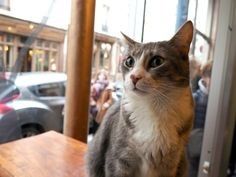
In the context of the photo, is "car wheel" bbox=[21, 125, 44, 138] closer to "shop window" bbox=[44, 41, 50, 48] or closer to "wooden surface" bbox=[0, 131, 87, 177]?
"wooden surface" bbox=[0, 131, 87, 177]

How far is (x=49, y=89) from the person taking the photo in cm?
162

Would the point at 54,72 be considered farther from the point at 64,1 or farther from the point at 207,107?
the point at 207,107

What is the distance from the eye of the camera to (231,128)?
49.8 inches

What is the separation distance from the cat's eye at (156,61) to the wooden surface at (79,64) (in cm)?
48

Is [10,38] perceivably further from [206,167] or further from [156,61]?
[206,167]

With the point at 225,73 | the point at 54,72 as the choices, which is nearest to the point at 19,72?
the point at 54,72

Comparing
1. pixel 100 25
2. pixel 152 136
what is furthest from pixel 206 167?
pixel 100 25

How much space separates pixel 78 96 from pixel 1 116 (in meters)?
0.40

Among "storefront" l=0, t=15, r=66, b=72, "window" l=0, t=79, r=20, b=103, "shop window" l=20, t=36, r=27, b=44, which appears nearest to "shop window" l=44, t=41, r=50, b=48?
"storefront" l=0, t=15, r=66, b=72

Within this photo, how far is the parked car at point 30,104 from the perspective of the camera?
3.93 feet

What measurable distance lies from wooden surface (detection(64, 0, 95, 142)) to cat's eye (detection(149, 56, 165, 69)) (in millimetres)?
483

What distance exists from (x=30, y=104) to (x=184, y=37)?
1.01 meters

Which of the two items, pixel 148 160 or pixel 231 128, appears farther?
pixel 231 128

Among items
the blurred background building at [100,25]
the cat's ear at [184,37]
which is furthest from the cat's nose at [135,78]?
the blurred background building at [100,25]
